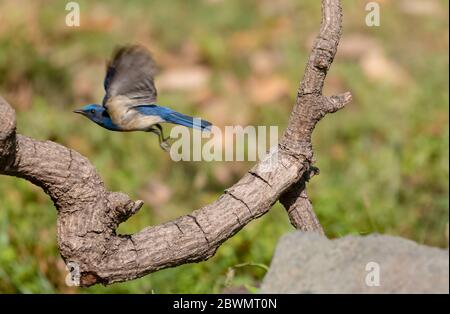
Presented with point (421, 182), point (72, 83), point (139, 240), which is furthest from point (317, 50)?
point (72, 83)

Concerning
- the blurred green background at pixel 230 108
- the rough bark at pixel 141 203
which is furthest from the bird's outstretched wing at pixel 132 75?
the blurred green background at pixel 230 108

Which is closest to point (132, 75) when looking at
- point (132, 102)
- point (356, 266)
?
point (132, 102)

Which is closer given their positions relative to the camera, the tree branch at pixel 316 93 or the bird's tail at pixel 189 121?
the bird's tail at pixel 189 121

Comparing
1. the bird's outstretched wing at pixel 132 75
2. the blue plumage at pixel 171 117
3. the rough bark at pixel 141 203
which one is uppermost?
the bird's outstretched wing at pixel 132 75

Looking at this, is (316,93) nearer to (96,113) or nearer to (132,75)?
(132,75)

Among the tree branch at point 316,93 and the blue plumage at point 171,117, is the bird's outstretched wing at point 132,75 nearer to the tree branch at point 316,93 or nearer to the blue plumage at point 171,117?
the blue plumage at point 171,117

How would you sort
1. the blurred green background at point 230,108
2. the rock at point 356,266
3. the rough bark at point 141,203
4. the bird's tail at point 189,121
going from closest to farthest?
the rock at point 356,266 → the bird's tail at point 189,121 → the rough bark at point 141,203 → the blurred green background at point 230,108

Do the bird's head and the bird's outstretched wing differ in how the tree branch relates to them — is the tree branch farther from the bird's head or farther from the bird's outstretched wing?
the bird's head

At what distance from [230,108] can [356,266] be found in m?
3.58

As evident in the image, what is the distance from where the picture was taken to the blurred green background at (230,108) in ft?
14.3

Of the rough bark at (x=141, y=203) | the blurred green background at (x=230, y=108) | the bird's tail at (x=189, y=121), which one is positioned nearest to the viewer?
the bird's tail at (x=189, y=121)

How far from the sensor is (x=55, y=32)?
254 inches

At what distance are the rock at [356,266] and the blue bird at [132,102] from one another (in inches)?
17.2

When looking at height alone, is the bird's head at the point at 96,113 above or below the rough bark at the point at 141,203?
above
